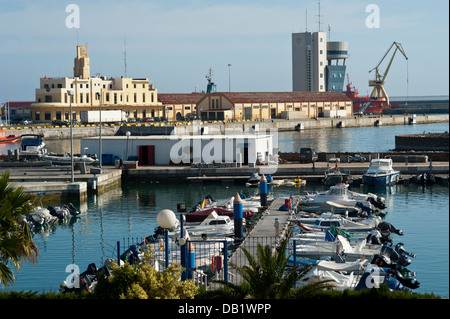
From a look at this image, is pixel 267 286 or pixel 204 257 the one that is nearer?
pixel 267 286

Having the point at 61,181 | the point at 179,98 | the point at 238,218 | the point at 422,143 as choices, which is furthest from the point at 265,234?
the point at 179,98

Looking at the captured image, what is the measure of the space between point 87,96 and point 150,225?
89267 millimetres

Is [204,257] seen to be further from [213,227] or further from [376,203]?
[376,203]

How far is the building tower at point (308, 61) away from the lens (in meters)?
187

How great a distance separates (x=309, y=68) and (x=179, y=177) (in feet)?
460

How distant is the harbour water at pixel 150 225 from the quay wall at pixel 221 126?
702 inches

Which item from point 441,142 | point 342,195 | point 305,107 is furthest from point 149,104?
point 342,195

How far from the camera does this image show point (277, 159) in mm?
55250

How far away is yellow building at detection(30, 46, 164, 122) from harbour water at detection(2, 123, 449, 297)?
230 ft

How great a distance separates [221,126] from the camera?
116938mm

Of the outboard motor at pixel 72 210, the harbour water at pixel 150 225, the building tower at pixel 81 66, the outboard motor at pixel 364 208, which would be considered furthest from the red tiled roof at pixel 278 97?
the outboard motor at pixel 364 208
